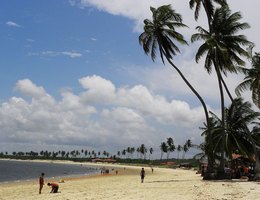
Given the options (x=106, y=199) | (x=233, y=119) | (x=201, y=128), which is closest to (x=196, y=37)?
(x=233, y=119)

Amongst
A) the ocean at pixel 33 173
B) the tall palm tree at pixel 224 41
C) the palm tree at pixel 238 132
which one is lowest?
the ocean at pixel 33 173

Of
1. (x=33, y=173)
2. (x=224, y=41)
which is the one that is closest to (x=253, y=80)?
(x=224, y=41)

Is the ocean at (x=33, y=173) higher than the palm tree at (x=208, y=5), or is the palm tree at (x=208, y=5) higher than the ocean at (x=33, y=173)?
the palm tree at (x=208, y=5)

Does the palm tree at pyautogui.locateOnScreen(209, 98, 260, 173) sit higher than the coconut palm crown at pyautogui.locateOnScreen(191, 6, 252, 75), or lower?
lower

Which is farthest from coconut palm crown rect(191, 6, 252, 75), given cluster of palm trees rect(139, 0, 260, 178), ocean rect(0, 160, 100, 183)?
ocean rect(0, 160, 100, 183)

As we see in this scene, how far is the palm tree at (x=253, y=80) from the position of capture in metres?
32.8

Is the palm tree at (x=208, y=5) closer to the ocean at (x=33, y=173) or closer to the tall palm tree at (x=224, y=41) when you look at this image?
the tall palm tree at (x=224, y=41)

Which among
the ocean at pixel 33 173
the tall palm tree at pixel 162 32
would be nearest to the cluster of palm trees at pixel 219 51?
the tall palm tree at pixel 162 32

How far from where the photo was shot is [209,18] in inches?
1326

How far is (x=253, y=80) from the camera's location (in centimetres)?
3378

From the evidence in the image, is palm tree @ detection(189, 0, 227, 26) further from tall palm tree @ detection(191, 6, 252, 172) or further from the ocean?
the ocean

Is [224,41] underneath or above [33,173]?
above

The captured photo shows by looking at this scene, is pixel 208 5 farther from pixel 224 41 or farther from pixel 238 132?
pixel 238 132

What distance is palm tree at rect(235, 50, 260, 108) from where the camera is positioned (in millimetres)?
32844
